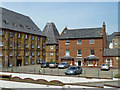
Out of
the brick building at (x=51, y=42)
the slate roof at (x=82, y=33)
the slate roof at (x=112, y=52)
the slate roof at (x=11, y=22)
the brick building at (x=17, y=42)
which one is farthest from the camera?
the brick building at (x=51, y=42)

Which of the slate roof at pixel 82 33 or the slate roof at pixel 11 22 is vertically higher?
the slate roof at pixel 11 22

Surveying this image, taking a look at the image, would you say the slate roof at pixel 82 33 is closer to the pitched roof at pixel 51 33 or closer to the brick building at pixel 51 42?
the brick building at pixel 51 42

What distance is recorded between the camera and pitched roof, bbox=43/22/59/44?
60737 millimetres

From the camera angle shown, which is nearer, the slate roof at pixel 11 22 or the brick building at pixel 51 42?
the slate roof at pixel 11 22

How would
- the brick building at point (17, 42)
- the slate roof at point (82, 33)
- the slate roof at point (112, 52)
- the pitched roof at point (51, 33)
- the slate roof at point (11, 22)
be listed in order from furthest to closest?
the pitched roof at point (51, 33)
the slate roof at point (11, 22)
the brick building at point (17, 42)
the slate roof at point (82, 33)
the slate roof at point (112, 52)

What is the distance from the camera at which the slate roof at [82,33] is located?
139 feet

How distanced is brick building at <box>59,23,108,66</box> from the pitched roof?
48.6ft

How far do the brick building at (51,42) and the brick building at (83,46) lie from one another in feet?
45.6

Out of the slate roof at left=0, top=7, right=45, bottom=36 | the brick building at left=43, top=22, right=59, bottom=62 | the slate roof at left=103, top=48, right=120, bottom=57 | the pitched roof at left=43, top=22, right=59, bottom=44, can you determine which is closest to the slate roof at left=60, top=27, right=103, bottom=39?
the slate roof at left=103, top=48, right=120, bottom=57

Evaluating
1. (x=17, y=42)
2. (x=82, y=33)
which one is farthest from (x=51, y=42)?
(x=82, y=33)

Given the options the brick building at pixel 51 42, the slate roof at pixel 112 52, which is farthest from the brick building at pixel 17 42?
the slate roof at pixel 112 52

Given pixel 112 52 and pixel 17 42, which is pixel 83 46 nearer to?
pixel 112 52

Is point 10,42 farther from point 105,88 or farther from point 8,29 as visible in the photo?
point 105,88

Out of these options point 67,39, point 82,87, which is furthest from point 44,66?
point 82,87
